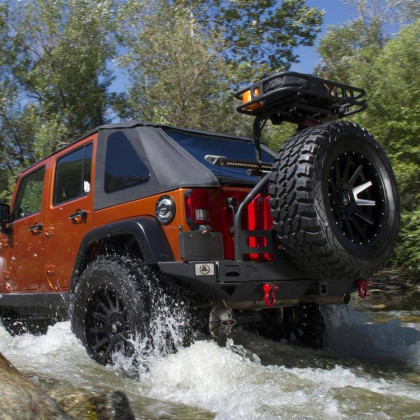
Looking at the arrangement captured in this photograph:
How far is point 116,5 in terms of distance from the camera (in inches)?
622

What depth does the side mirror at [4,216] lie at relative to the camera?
18.1 feet

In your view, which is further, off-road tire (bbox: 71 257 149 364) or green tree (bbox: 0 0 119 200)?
green tree (bbox: 0 0 119 200)

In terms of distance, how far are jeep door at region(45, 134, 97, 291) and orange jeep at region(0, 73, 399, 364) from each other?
0.02 meters

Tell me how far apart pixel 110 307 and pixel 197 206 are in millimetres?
957

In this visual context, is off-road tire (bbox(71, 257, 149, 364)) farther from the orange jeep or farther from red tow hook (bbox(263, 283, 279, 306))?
red tow hook (bbox(263, 283, 279, 306))

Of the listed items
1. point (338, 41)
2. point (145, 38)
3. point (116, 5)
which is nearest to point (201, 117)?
point (145, 38)

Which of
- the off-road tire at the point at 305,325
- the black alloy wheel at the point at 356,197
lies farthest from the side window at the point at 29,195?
the black alloy wheel at the point at 356,197

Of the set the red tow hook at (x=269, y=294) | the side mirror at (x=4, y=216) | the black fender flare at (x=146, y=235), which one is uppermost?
the side mirror at (x=4, y=216)

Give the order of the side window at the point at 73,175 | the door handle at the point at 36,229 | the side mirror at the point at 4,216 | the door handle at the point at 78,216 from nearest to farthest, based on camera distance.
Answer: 1. the door handle at the point at 78,216
2. the side window at the point at 73,175
3. the door handle at the point at 36,229
4. the side mirror at the point at 4,216

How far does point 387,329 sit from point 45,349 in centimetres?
304

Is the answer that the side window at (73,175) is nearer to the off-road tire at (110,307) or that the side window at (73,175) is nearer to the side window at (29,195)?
the side window at (29,195)

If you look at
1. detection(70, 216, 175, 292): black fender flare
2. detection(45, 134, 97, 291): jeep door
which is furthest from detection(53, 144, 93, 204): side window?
detection(70, 216, 175, 292): black fender flare

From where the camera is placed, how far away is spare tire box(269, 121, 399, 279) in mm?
3223

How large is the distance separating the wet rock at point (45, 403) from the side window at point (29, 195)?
2.70 metres
